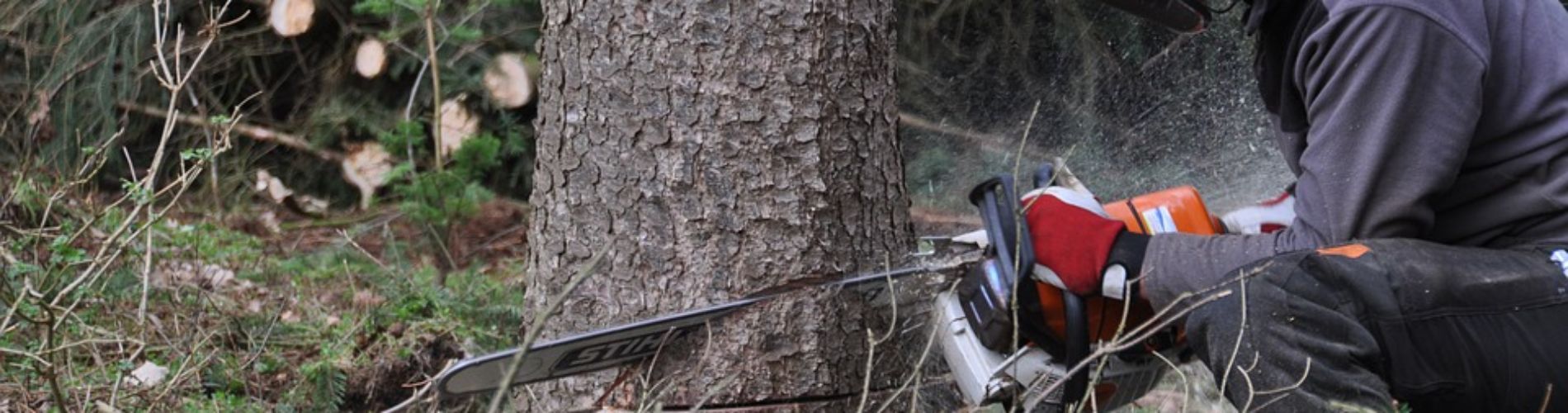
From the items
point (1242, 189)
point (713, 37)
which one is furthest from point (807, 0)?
point (1242, 189)

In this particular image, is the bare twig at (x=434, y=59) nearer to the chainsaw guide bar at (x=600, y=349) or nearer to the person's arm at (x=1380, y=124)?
the chainsaw guide bar at (x=600, y=349)

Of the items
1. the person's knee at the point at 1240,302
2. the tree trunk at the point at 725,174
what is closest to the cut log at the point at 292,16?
the tree trunk at the point at 725,174

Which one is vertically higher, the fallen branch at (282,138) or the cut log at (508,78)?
the cut log at (508,78)

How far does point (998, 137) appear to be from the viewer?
169 inches

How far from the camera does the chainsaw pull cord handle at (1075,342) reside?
8.50 feet

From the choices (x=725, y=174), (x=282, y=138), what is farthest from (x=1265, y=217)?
(x=282, y=138)

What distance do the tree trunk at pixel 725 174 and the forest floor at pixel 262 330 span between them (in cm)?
39

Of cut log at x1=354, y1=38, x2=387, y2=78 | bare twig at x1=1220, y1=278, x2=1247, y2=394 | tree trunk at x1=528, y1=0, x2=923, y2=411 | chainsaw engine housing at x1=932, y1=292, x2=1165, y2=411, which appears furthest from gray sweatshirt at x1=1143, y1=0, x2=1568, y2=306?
cut log at x1=354, y1=38, x2=387, y2=78

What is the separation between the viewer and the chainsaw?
255cm

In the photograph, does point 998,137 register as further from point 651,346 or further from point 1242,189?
point 651,346

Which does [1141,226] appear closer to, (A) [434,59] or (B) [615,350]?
(B) [615,350]

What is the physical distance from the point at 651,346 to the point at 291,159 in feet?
15.5

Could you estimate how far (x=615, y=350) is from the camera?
103 inches

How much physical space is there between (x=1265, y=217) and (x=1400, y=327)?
2.35 ft
